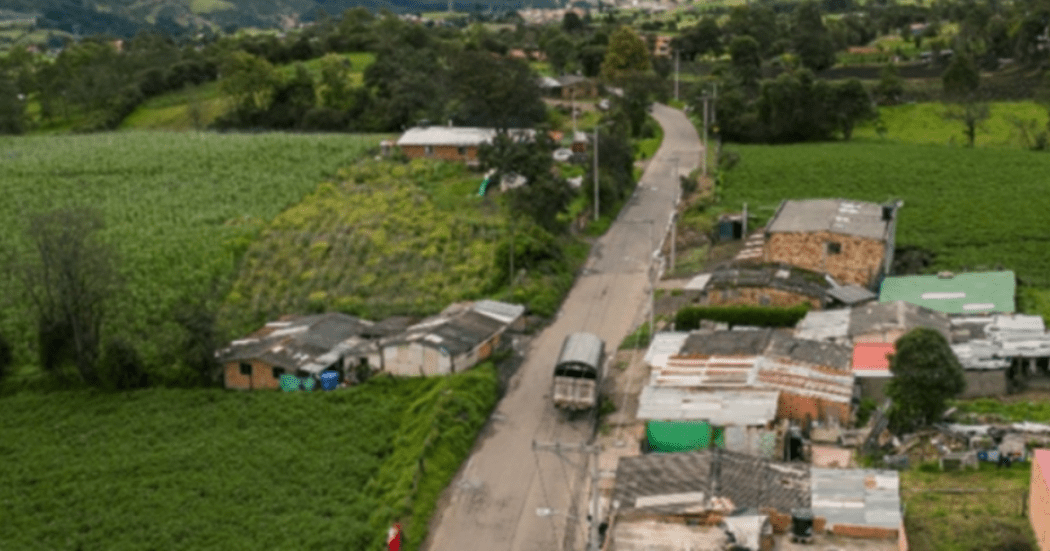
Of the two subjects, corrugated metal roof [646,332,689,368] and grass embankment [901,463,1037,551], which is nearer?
grass embankment [901,463,1037,551]

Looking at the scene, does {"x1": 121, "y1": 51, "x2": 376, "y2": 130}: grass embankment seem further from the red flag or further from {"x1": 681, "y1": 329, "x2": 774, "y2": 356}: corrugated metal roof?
the red flag

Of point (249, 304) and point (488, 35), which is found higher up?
point (488, 35)

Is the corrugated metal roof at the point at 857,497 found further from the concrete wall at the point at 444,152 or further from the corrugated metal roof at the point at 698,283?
the concrete wall at the point at 444,152

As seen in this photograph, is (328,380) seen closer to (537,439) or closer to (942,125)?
(537,439)

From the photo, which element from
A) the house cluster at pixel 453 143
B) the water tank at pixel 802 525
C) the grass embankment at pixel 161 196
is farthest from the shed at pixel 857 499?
the house cluster at pixel 453 143

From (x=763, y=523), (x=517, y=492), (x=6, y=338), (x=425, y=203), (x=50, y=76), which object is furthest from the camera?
(x=50, y=76)

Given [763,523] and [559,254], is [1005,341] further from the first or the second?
[559,254]

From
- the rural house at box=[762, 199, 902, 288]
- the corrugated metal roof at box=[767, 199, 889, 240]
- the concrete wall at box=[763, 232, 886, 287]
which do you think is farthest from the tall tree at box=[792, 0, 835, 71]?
the concrete wall at box=[763, 232, 886, 287]

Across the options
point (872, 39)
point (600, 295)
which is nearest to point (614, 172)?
point (600, 295)
